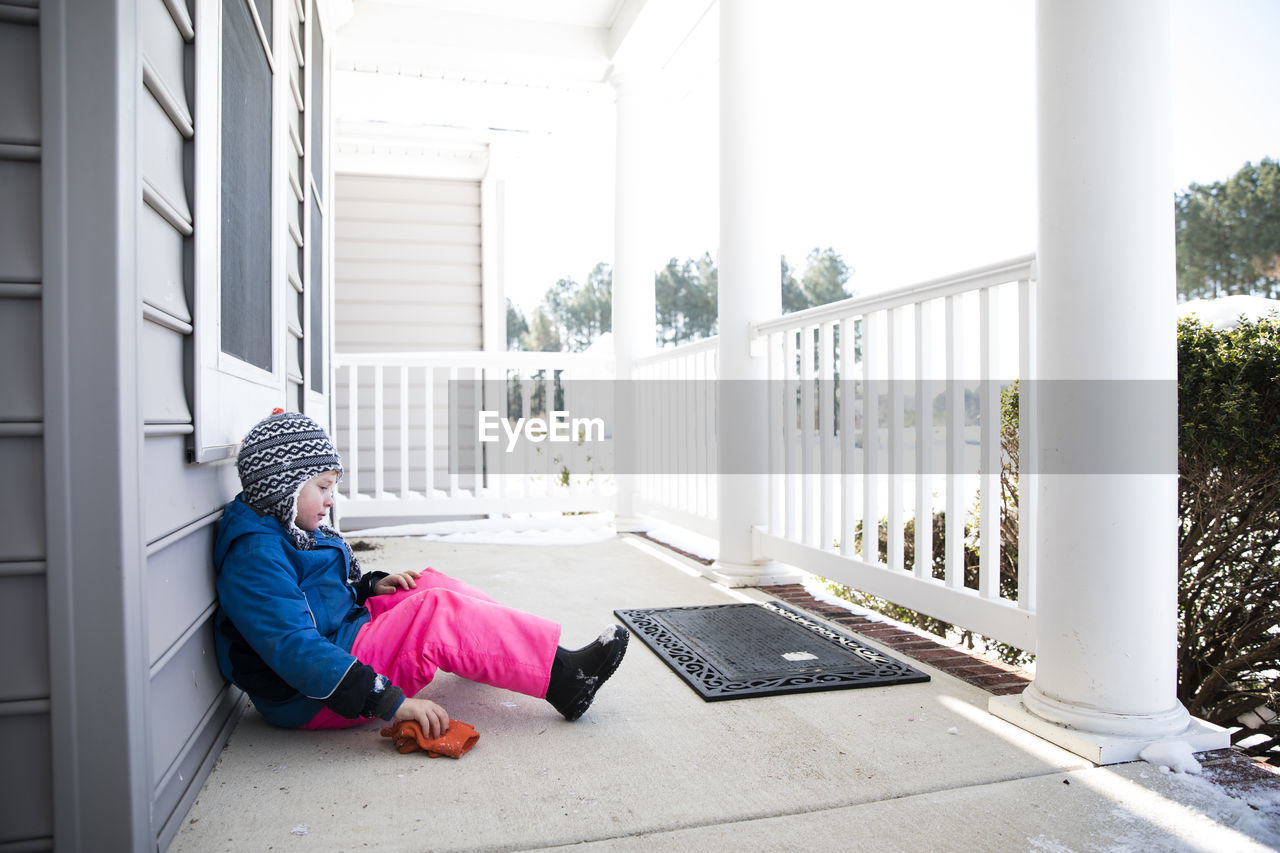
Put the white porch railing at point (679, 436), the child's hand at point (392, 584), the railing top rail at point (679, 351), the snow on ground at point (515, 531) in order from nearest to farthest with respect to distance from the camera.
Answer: the child's hand at point (392, 584) < the railing top rail at point (679, 351) < the white porch railing at point (679, 436) < the snow on ground at point (515, 531)

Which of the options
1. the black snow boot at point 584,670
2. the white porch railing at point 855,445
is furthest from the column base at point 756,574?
the black snow boot at point 584,670

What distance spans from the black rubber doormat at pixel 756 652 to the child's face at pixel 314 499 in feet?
3.32

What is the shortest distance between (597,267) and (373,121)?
22005mm

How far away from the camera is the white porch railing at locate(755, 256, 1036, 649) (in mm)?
2098

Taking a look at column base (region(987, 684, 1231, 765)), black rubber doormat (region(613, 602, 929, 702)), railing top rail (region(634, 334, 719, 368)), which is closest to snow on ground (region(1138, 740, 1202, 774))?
column base (region(987, 684, 1231, 765))

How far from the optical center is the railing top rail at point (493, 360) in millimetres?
4988

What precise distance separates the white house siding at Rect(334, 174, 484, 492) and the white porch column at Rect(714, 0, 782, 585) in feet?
11.9

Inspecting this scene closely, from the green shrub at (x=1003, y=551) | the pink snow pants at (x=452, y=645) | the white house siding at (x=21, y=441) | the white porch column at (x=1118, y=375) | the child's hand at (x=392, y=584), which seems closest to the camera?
the white house siding at (x=21, y=441)

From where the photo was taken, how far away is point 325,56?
3.97 meters

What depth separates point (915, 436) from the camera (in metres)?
2.47

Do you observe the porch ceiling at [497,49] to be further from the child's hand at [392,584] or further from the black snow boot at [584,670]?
the black snow boot at [584,670]

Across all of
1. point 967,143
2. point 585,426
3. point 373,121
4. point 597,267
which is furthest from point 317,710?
point 597,267

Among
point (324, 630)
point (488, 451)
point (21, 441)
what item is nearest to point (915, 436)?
point (324, 630)

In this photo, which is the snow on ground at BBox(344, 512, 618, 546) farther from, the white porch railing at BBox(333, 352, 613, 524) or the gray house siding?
the gray house siding
